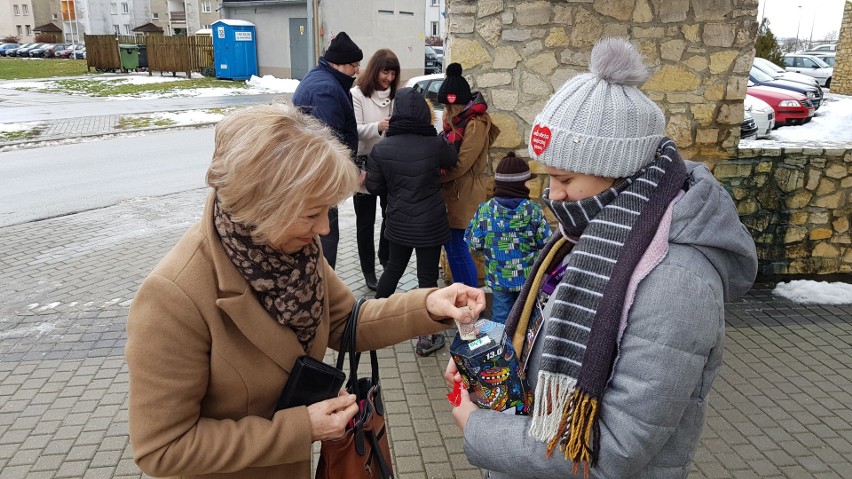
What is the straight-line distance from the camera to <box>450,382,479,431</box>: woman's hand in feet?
5.68

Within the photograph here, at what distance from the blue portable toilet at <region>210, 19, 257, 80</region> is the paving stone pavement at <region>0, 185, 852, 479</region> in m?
22.3

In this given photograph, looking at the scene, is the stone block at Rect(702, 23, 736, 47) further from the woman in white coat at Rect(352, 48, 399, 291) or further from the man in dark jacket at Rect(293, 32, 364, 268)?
the man in dark jacket at Rect(293, 32, 364, 268)

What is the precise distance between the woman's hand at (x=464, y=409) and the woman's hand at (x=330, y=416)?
11.3 inches

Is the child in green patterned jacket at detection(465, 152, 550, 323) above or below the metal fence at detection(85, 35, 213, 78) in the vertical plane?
below

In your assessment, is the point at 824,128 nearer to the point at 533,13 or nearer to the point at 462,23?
the point at 533,13

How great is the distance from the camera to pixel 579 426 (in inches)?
58.3

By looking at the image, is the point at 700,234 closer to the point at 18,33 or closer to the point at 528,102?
the point at 528,102

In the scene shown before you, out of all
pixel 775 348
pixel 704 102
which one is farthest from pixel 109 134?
pixel 775 348

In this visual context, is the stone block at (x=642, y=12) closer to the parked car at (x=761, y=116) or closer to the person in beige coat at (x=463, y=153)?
the person in beige coat at (x=463, y=153)

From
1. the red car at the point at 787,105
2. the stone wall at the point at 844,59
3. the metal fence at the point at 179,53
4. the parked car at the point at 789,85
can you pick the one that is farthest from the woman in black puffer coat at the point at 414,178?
the metal fence at the point at 179,53

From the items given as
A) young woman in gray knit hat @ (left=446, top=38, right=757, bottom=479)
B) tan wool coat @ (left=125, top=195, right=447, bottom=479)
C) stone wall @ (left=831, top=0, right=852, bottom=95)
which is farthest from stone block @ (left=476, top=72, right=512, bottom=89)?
stone wall @ (left=831, top=0, right=852, bottom=95)

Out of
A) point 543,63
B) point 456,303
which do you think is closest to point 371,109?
point 543,63

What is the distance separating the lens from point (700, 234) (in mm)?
1458

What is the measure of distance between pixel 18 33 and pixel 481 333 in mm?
88275
